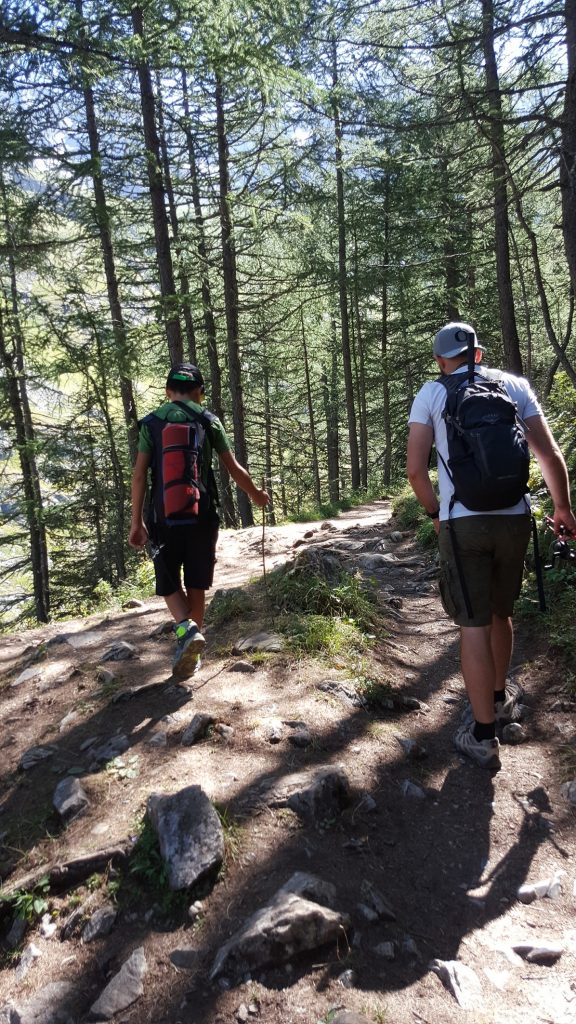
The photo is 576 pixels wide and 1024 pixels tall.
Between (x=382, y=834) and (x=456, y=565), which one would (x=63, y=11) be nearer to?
(x=456, y=565)

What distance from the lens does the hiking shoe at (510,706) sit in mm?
3717

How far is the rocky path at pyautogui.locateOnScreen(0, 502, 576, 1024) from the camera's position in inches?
80.4

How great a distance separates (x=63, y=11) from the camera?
7504 mm

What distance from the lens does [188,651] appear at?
4.10 metres

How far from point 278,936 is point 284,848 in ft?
1.80

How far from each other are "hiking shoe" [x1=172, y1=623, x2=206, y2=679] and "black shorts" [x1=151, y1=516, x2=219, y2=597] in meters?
0.35

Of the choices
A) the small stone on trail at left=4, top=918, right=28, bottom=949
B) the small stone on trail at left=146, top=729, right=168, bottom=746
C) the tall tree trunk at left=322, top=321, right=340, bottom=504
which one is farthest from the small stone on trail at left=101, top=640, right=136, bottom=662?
the tall tree trunk at left=322, top=321, right=340, bottom=504

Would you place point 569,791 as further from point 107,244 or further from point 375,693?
point 107,244

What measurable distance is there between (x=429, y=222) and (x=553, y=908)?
13040 millimetres

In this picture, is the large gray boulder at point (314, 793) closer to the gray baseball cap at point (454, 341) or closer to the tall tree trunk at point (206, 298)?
the gray baseball cap at point (454, 341)

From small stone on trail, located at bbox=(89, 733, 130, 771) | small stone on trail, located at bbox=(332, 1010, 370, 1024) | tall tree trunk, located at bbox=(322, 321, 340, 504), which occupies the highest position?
tall tree trunk, located at bbox=(322, 321, 340, 504)

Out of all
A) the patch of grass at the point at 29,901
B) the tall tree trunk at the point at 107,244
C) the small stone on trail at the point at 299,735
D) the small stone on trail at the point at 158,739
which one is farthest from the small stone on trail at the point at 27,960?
the tall tree trunk at the point at 107,244

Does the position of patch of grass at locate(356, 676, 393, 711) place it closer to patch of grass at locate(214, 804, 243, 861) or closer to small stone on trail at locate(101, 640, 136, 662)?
patch of grass at locate(214, 804, 243, 861)

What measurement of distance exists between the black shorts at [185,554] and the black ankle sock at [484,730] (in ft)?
6.89
